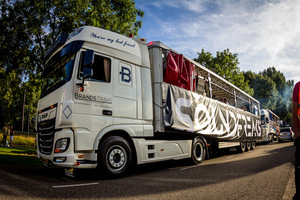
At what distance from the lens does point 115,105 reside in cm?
523

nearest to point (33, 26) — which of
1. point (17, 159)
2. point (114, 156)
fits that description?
point (17, 159)

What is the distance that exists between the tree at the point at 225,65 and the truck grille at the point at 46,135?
24.1m

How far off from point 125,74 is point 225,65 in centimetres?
2458

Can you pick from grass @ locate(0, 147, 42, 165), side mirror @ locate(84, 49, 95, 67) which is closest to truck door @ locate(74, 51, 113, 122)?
side mirror @ locate(84, 49, 95, 67)

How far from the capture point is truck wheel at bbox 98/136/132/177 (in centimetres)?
478

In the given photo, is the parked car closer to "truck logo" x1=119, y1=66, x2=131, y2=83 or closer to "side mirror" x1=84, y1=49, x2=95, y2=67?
"truck logo" x1=119, y1=66, x2=131, y2=83

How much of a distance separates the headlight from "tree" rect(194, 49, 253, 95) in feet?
80.5

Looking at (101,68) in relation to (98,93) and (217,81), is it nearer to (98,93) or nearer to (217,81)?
(98,93)

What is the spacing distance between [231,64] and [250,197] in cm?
2664

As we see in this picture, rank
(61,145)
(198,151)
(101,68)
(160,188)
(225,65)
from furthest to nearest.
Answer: (225,65)
(198,151)
(101,68)
(61,145)
(160,188)

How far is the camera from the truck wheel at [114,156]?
15.7ft

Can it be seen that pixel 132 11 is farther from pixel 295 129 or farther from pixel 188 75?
pixel 295 129

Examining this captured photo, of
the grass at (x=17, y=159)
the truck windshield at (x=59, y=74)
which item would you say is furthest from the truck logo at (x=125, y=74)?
the grass at (x=17, y=159)

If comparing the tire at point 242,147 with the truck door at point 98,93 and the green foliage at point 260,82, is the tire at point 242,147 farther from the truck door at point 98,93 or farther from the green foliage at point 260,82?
the green foliage at point 260,82
